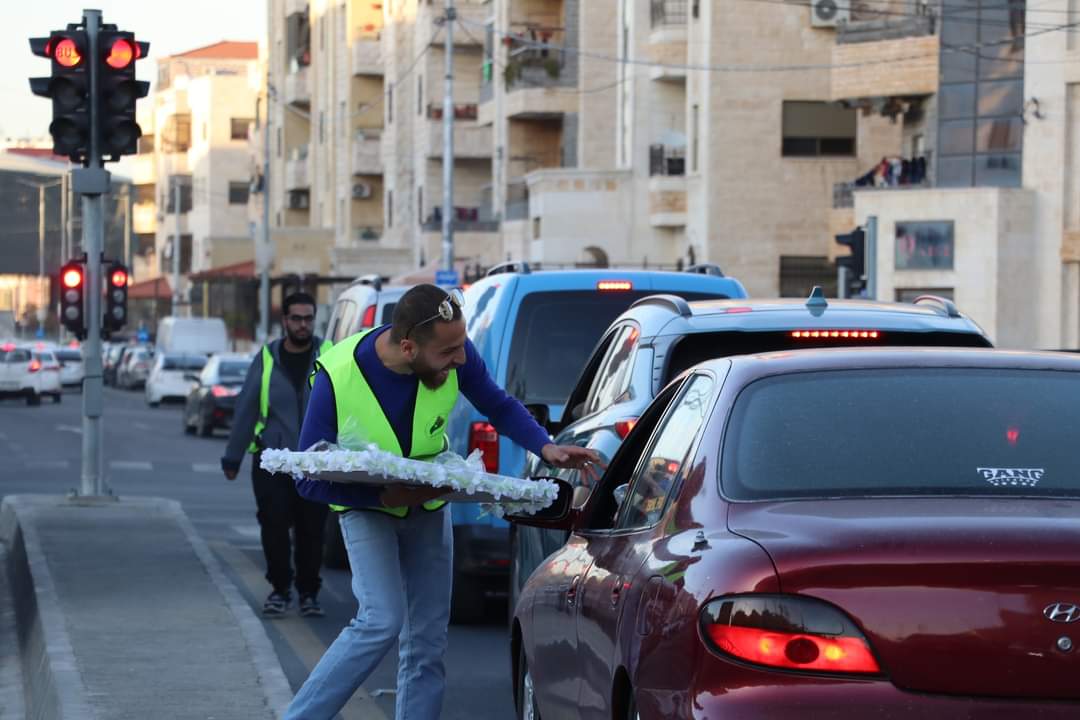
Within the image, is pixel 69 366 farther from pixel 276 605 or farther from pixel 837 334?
pixel 837 334

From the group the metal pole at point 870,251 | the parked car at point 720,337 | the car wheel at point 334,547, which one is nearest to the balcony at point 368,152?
the metal pole at point 870,251

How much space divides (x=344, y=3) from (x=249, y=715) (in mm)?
77221

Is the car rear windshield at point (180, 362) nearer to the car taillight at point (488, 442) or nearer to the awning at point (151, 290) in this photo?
the car taillight at point (488, 442)

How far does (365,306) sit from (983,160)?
92.2 feet

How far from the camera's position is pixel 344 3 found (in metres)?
83.8

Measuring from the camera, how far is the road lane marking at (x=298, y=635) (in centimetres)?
908

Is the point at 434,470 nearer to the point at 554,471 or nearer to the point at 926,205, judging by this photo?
the point at 554,471

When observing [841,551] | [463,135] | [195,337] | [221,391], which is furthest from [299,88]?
[841,551]

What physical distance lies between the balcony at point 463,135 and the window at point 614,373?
2247 inches

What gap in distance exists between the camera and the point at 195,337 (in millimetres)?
71562

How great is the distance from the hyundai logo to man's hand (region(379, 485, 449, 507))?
2.92 m

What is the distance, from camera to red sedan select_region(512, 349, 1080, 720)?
173 inches

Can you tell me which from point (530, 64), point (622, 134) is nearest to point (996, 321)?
point (622, 134)

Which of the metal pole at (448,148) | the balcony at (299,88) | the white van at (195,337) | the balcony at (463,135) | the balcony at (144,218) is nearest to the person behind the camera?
the metal pole at (448,148)
